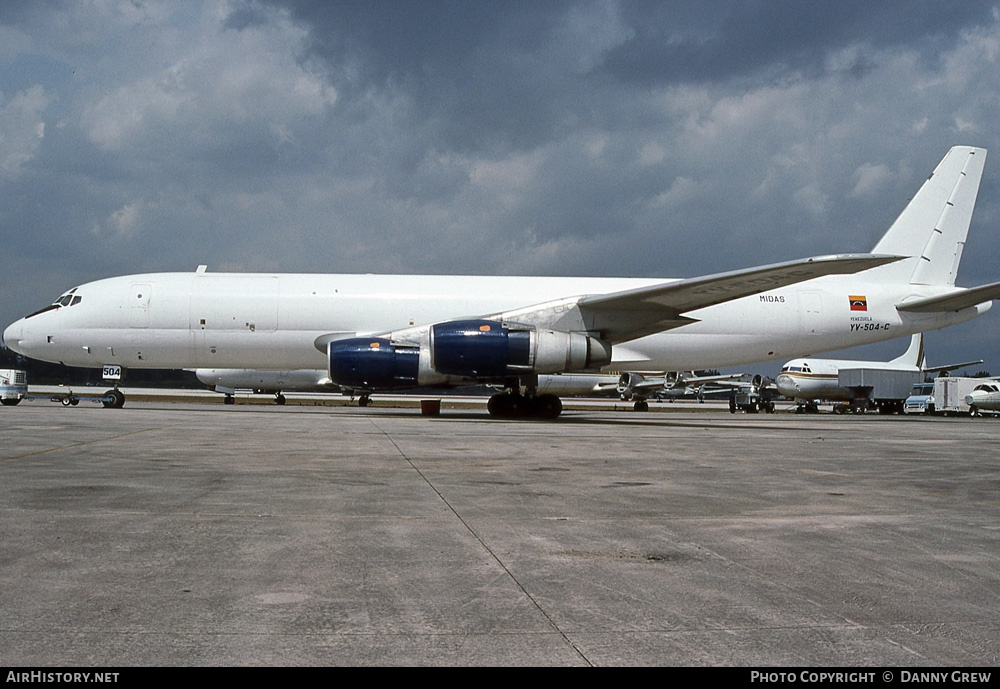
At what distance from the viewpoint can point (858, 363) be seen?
5003cm

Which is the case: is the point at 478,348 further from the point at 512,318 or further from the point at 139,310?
the point at 139,310

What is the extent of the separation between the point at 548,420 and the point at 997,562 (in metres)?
17.2

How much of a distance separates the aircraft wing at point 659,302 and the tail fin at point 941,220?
8.09 m

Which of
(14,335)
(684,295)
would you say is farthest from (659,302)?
(14,335)

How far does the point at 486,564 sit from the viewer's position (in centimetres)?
445

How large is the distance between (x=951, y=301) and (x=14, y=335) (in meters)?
27.2

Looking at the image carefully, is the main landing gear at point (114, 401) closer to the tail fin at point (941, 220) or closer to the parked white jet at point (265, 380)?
the parked white jet at point (265, 380)

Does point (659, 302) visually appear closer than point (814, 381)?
Yes

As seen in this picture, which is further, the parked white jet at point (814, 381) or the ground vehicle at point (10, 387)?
the parked white jet at point (814, 381)

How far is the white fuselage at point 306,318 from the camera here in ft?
71.4

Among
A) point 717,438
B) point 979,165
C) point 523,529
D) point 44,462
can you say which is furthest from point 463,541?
point 979,165

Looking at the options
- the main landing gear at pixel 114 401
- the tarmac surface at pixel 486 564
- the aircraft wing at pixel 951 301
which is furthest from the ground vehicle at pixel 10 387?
the aircraft wing at pixel 951 301

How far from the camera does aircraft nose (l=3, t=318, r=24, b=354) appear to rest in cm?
2248

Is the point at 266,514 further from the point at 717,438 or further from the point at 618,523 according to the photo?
the point at 717,438
